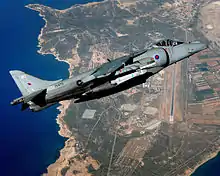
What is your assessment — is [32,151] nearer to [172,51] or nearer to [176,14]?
[172,51]

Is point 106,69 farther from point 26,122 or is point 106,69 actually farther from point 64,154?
point 26,122

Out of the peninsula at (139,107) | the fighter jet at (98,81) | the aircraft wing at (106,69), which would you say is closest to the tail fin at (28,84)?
the fighter jet at (98,81)

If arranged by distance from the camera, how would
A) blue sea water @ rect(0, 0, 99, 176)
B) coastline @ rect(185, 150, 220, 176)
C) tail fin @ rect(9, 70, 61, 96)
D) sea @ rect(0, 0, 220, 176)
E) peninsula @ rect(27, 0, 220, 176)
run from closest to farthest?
tail fin @ rect(9, 70, 61, 96), coastline @ rect(185, 150, 220, 176), peninsula @ rect(27, 0, 220, 176), sea @ rect(0, 0, 220, 176), blue sea water @ rect(0, 0, 99, 176)

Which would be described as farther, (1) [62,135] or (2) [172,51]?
(1) [62,135]

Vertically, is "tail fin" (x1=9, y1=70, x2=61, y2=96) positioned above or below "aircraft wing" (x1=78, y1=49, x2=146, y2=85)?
below

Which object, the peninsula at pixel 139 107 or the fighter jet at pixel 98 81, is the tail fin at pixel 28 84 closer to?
the fighter jet at pixel 98 81

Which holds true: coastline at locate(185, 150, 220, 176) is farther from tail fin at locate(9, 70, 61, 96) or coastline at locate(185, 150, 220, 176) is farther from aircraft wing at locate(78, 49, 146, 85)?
tail fin at locate(9, 70, 61, 96)

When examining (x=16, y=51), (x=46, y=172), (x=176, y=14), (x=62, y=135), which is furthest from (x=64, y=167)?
(x=176, y=14)

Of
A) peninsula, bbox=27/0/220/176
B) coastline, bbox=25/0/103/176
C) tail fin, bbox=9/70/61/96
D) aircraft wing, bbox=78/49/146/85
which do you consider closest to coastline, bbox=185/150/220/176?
peninsula, bbox=27/0/220/176
